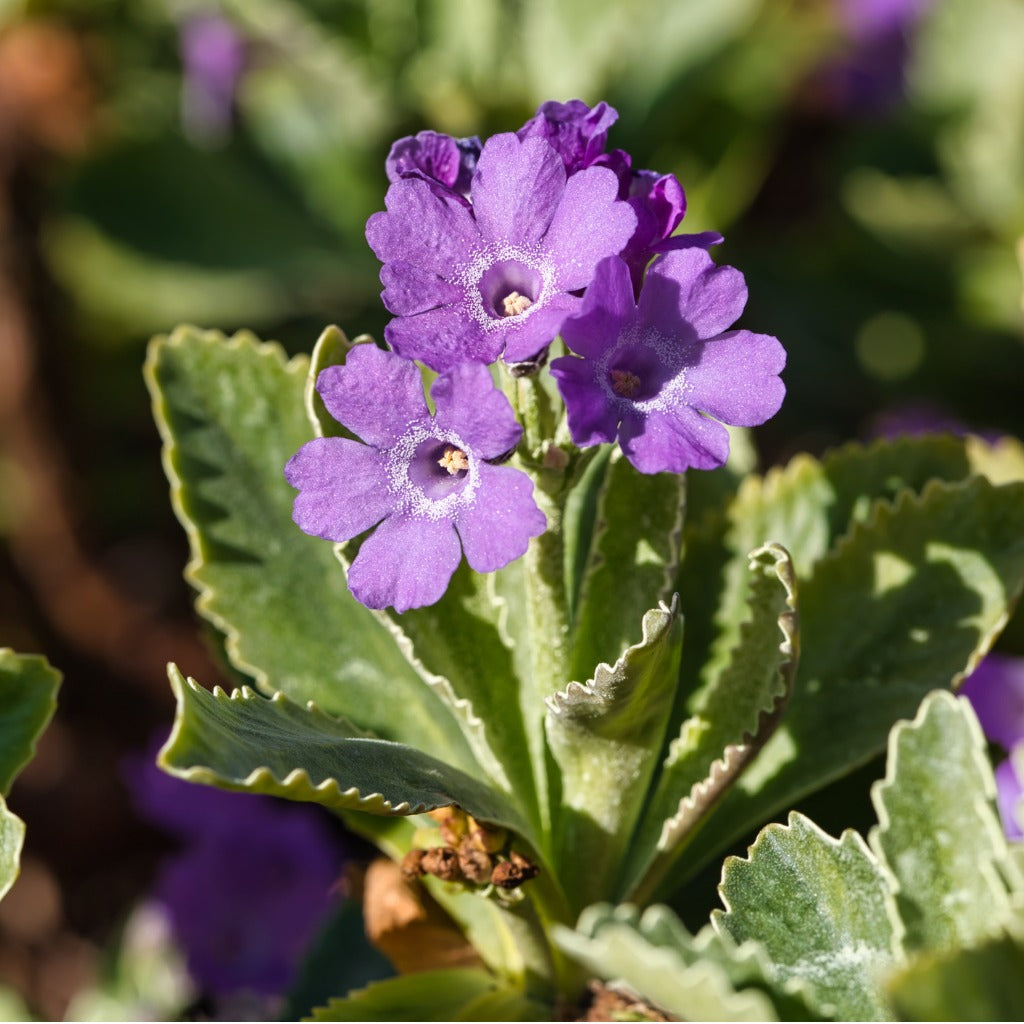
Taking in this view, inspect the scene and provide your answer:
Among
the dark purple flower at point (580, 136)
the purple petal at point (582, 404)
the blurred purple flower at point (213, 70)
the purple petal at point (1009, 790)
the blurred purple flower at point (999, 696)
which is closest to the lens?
the purple petal at point (582, 404)

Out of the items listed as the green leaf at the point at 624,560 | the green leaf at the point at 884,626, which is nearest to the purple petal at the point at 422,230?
the green leaf at the point at 624,560

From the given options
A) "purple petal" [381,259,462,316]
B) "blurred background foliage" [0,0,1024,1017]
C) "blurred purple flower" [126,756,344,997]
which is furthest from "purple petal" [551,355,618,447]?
"blurred background foliage" [0,0,1024,1017]

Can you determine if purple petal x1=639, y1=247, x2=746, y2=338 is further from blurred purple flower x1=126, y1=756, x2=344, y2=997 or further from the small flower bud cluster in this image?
blurred purple flower x1=126, y1=756, x2=344, y2=997

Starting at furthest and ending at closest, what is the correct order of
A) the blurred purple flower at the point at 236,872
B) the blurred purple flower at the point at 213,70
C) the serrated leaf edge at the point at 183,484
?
the blurred purple flower at the point at 213,70
the blurred purple flower at the point at 236,872
the serrated leaf edge at the point at 183,484

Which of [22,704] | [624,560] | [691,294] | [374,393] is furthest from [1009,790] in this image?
[22,704]

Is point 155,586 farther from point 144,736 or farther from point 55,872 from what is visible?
point 55,872

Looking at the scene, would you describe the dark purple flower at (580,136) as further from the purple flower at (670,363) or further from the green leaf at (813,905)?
the green leaf at (813,905)

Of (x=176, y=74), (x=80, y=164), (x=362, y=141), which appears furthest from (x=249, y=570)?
(x=176, y=74)
